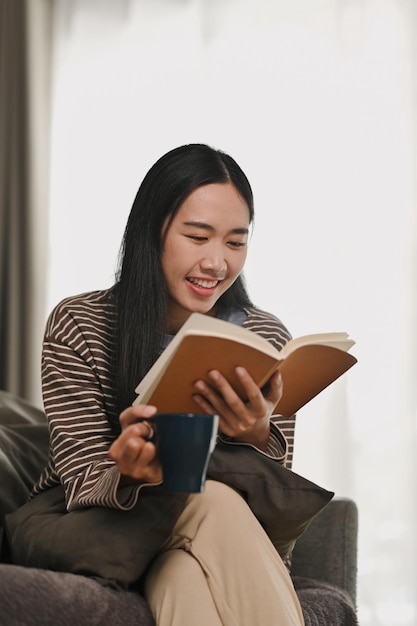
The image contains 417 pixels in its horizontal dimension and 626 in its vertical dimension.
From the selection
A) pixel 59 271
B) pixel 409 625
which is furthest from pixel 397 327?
pixel 59 271

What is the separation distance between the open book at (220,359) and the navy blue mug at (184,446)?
4.8 inches

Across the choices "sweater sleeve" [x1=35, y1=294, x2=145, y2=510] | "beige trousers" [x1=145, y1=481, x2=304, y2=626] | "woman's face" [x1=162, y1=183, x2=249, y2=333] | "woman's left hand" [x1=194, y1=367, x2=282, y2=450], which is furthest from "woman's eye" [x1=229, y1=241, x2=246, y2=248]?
"beige trousers" [x1=145, y1=481, x2=304, y2=626]

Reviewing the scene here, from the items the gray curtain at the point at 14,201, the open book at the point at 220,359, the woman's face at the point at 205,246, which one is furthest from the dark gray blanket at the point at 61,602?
the gray curtain at the point at 14,201

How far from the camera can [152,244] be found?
1.70 metres

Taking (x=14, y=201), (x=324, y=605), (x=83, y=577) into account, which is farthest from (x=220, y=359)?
(x=14, y=201)

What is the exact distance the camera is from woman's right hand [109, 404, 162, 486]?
1185 millimetres

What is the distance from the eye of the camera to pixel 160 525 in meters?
1.29

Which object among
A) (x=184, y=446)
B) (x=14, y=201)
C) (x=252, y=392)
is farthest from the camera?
(x=14, y=201)

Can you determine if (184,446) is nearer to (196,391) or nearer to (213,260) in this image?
(196,391)

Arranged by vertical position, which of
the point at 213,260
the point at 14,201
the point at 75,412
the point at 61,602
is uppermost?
the point at 14,201

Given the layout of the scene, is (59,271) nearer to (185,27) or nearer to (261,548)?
(185,27)

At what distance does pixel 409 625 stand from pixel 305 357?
161 cm

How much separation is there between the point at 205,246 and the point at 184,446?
2.03ft

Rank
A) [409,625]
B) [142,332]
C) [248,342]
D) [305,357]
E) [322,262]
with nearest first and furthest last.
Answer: [248,342], [305,357], [142,332], [409,625], [322,262]
